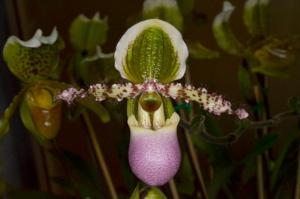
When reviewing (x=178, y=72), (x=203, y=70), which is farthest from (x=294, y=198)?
(x=203, y=70)

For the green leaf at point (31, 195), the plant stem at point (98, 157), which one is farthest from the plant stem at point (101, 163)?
the green leaf at point (31, 195)

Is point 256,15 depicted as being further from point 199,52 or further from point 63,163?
point 63,163

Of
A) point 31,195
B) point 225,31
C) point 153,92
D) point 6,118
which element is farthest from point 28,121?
point 225,31

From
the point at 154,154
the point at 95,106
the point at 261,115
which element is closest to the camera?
the point at 154,154

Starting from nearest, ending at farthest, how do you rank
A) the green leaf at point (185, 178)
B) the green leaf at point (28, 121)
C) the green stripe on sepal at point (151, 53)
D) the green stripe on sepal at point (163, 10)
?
the green stripe on sepal at point (151, 53) < the green stripe on sepal at point (163, 10) < the green leaf at point (28, 121) < the green leaf at point (185, 178)

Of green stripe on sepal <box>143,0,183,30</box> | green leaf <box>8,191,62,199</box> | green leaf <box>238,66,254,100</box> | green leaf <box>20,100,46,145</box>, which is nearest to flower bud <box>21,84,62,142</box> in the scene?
green leaf <box>20,100,46,145</box>

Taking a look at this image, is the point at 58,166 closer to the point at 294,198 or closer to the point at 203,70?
the point at 203,70

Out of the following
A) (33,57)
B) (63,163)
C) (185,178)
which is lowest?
(185,178)

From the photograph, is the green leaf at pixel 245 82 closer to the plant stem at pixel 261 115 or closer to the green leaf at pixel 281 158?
the plant stem at pixel 261 115
